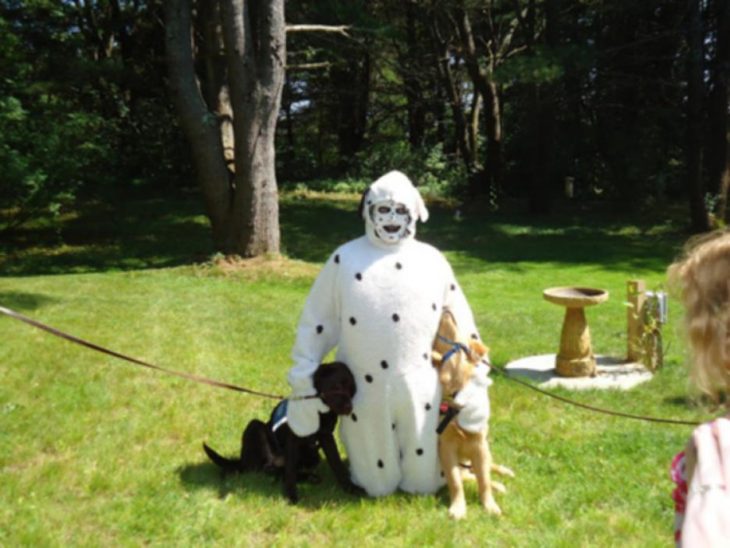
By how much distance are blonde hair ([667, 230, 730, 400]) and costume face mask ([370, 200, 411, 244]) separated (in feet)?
7.78

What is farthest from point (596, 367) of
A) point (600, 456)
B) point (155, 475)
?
point (155, 475)

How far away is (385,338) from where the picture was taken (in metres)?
3.92

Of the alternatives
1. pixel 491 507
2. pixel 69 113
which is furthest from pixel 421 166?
pixel 491 507

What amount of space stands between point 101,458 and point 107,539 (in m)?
1.06

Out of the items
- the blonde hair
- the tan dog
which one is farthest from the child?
the tan dog

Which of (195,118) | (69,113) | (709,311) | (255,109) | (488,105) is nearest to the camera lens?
(709,311)

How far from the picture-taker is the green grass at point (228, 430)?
383cm

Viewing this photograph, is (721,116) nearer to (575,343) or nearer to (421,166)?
(421,166)

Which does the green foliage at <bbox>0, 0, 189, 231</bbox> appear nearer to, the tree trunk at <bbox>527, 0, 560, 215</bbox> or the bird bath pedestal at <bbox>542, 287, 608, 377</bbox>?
the bird bath pedestal at <bbox>542, 287, 608, 377</bbox>

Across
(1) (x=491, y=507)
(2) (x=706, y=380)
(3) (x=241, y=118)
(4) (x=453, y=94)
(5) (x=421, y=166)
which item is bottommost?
(1) (x=491, y=507)

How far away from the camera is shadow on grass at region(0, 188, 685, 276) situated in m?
13.9

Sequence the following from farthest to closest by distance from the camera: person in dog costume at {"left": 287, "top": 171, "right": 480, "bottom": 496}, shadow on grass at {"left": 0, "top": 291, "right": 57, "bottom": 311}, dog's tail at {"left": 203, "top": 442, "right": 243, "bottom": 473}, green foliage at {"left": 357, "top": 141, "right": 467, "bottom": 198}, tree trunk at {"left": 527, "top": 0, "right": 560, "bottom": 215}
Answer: green foliage at {"left": 357, "top": 141, "right": 467, "bottom": 198} → tree trunk at {"left": 527, "top": 0, "right": 560, "bottom": 215} → shadow on grass at {"left": 0, "top": 291, "right": 57, "bottom": 311} → dog's tail at {"left": 203, "top": 442, "right": 243, "bottom": 473} → person in dog costume at {"left": 287, "top": 171, "right": 480, "bottom": 496}

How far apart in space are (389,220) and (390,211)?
0.05 metres

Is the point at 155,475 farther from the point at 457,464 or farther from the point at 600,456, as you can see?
the point at 600,456
